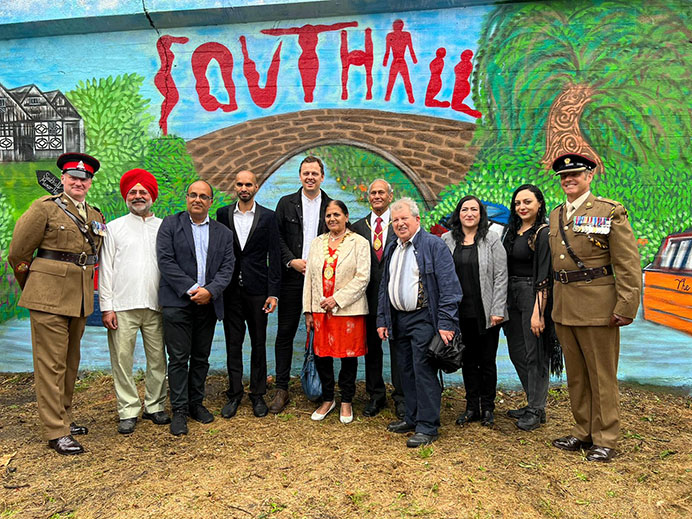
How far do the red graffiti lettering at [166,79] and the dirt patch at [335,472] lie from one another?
11.0 feet

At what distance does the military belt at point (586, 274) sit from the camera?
363cm

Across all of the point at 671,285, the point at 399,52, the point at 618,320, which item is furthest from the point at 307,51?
the point at 671,285

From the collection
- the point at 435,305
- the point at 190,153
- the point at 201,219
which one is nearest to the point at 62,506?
the point at 201,219

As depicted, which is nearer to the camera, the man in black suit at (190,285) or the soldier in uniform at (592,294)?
the soldier in uniform at (592,294)

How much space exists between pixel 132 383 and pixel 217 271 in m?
1.18

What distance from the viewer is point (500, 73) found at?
5.30m

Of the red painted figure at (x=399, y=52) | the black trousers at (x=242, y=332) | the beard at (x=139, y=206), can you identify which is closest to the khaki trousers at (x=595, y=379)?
the black trousers at (x=242, y=332)

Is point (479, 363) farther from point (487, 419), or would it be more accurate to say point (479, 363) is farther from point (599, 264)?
point (599, 264)

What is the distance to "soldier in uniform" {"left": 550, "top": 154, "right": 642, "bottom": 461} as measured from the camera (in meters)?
3.51

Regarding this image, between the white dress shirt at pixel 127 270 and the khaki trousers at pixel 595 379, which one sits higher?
the white dress shirt at pixel 127 270

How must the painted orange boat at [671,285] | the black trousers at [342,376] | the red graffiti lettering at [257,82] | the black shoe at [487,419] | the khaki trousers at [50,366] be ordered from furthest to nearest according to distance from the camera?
1. the red graffiti lettering at [257,82]
2. the painted orange boat at [671,285]
3. the black trousers at [342,376]
4. the black shoe at [487,419]
5. the khaki trousers at [50,366]

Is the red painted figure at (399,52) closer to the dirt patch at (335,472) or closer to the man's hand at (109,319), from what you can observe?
the dirt patch at (335,472)

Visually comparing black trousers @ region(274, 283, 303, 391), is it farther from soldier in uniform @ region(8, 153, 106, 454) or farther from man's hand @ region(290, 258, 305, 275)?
soldier in uniform @ region(8, 153, 106, 454)

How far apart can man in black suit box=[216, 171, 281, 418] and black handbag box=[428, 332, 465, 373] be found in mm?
1488
